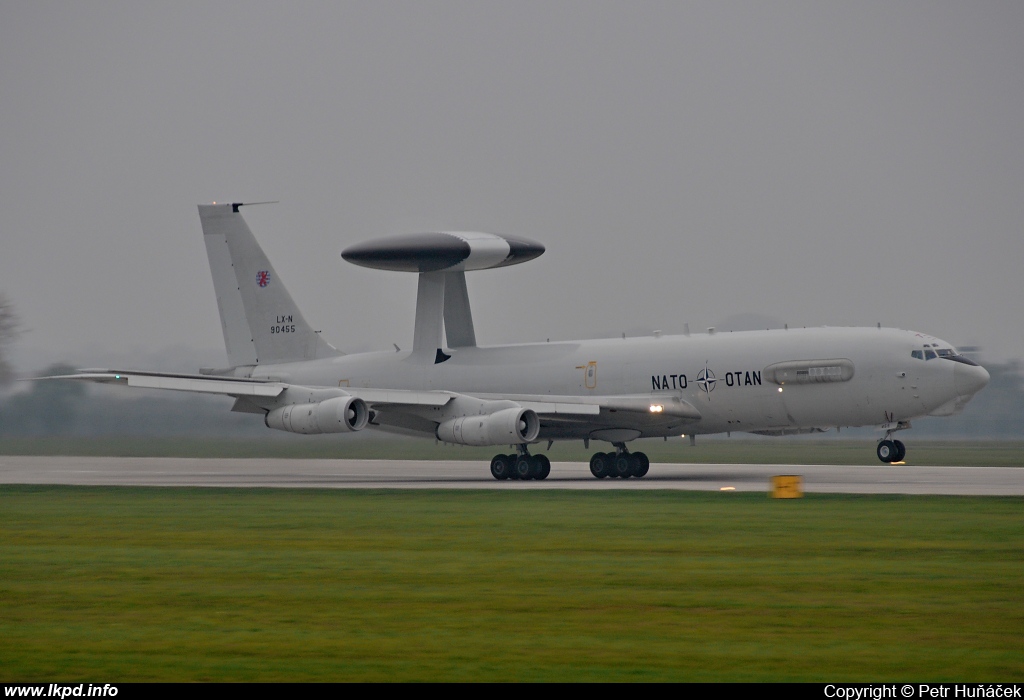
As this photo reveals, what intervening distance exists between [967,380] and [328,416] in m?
18.2

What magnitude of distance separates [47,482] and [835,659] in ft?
99.6

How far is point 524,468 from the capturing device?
3956 cm

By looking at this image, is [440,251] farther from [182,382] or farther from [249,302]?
[249,302]

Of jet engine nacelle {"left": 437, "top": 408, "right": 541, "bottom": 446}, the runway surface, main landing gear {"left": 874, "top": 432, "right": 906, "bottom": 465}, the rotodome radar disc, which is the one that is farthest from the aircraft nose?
the rotodome radar disc

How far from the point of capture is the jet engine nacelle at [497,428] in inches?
1484

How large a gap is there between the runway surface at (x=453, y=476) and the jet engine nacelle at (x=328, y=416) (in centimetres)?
156

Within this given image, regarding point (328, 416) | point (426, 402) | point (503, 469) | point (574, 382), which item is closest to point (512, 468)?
point (503, 469)

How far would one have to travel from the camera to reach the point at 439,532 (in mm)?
21562

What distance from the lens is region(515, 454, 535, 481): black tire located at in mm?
39562

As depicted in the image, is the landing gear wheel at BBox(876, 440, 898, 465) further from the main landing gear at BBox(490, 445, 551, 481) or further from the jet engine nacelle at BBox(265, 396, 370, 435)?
the jet engine nacelle at BBox(265, 396, 370, 435)

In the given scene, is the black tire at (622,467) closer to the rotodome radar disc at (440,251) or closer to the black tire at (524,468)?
the black tire at (524,468)

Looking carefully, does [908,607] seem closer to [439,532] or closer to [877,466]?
[439,532]

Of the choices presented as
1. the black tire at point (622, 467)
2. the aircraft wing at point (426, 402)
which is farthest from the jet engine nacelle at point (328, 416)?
the black tire at point (622, 467)
